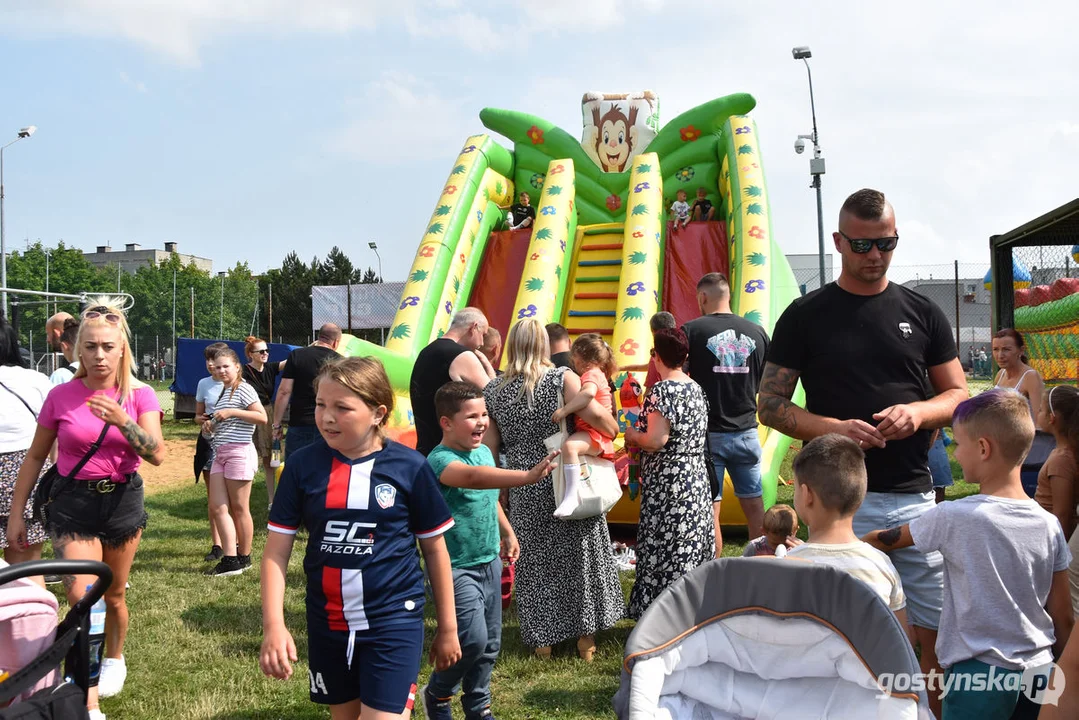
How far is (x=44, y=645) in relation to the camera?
2.21m

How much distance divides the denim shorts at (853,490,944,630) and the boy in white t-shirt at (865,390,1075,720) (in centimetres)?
35

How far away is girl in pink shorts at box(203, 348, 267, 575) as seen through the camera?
238 inches

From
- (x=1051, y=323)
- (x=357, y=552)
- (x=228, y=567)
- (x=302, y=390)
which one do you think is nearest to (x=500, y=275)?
(x=302, y=390)

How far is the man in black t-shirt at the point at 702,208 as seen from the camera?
1098 cm

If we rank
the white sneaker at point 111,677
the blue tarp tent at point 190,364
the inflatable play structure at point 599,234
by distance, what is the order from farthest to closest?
the blue tarp tent at point 190,364, the inflatable play structure at point 599,234, the white sneaker at point 111,677

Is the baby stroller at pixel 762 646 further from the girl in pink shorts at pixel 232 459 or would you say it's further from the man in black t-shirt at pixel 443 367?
the girl in pink shorts at pixel 232 459

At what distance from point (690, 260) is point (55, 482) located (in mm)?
7984

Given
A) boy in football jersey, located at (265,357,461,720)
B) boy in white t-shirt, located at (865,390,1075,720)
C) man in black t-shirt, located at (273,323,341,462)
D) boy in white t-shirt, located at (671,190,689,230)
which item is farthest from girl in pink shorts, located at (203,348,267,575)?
boy in white t-shirt, located at (671,190,689,230)

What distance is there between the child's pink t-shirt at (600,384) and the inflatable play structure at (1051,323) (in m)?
3.71

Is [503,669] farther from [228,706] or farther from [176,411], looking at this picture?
[176,411]

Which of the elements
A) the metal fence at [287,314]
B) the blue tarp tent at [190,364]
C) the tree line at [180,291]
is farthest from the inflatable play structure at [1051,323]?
the tree line at [180,291]

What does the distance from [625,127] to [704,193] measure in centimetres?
171

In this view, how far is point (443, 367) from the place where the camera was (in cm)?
448

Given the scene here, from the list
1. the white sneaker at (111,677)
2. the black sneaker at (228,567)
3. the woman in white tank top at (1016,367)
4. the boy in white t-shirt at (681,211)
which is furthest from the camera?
the boy in white t-shirt at (681,211)
